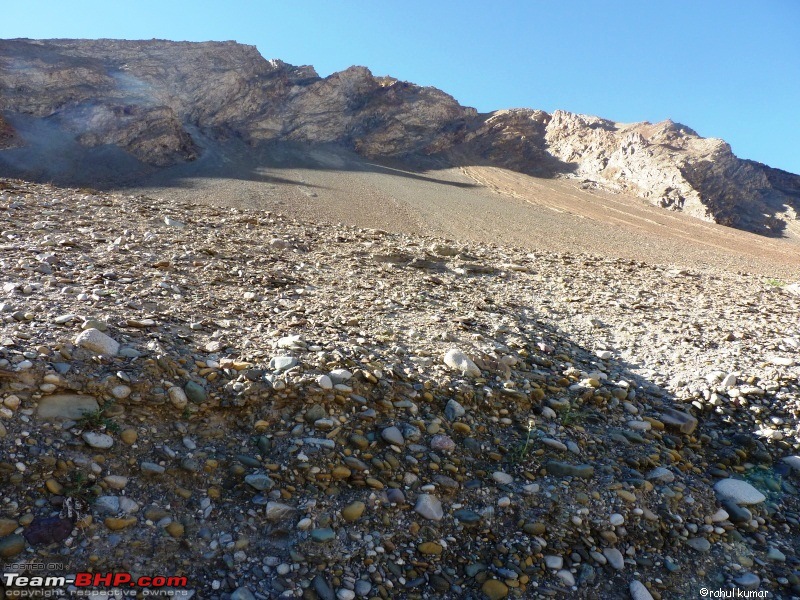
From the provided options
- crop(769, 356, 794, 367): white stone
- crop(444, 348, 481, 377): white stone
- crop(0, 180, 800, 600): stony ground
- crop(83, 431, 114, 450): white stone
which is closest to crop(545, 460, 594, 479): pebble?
crop(0, 180, 800, 600): stony ground

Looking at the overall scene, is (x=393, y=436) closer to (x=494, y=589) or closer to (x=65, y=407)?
(x=494, y=589)

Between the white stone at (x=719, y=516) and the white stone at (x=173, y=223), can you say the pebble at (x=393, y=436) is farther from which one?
the white stone at (x=173, y=223)

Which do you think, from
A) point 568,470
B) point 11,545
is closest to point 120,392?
point 11,545

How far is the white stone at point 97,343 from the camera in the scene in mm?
3016

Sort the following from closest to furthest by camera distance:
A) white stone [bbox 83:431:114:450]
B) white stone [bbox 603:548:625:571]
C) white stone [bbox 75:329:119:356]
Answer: white stone [bbox 83:431:114:450], white stone [bbox 603:548:625:571], white stone [bbox 75:329:119:356]

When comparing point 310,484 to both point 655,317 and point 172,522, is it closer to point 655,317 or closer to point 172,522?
point 172,522

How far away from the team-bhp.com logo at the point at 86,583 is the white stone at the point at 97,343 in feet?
4.19

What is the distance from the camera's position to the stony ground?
238cm

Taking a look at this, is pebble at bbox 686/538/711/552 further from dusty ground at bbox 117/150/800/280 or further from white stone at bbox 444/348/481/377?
dusty ground at bbox 117/150/800/280

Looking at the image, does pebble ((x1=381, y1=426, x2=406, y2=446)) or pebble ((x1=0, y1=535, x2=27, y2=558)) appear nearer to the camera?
pebble ((x1=0, y1=535, x2=27, y2=558))

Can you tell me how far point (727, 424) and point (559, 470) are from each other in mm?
1717

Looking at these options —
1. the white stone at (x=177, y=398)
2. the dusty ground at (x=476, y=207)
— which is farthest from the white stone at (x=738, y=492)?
the dusty ground at (x=476, y=207)

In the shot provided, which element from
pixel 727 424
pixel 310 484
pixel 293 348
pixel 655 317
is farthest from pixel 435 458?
pixel 655 317

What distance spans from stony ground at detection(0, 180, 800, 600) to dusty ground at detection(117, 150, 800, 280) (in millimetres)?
12404
